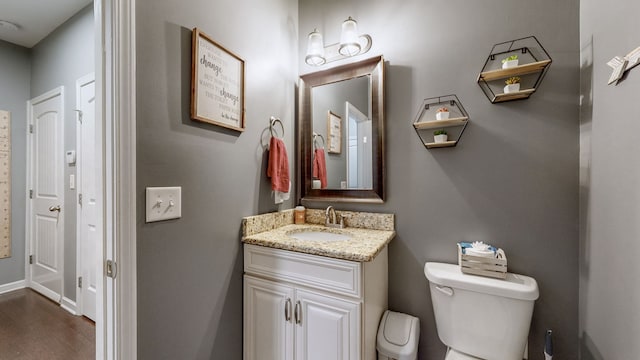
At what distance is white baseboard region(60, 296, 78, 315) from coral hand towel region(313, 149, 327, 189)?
2.54 meters

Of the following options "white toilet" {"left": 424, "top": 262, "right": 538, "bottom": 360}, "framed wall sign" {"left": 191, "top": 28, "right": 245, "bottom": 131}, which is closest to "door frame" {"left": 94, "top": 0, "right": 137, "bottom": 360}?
"framed wall sign" {"left": 191, "top": 28, "right": 245, "bottom": 131}

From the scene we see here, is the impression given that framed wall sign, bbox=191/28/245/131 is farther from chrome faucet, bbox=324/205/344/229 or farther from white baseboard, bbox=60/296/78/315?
white baseboard, bbox=60/296/78/315

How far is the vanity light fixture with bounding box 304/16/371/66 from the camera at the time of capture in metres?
1.57

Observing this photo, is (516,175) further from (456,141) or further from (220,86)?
(220,86)

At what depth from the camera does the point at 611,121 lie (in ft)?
3.09

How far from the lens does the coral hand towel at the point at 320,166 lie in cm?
180

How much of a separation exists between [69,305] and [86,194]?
111 cm

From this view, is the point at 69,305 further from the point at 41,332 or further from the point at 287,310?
the point at 287,310

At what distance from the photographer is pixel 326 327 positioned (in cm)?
115

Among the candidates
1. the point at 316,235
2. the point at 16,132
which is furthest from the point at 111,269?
the point at 16,132

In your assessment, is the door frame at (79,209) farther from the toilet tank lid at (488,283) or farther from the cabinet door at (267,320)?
the toilet tank lid at (488,283)

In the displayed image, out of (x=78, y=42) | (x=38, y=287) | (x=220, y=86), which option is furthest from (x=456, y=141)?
(x=38, y=287)

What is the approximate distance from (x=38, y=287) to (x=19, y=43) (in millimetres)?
2611

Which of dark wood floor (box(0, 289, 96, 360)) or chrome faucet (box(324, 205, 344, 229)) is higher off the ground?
chrome faucet (box(324, 205, 344, 229))
